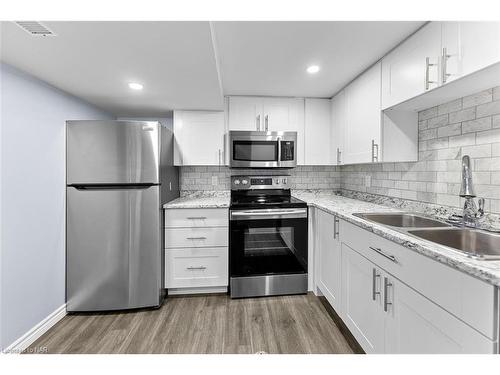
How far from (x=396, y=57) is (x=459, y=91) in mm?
484

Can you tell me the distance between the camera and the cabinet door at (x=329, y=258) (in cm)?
190

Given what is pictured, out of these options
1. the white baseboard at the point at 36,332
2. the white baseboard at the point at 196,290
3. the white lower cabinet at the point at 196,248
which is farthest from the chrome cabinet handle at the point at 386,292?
the white baseboard at the point at 36,332

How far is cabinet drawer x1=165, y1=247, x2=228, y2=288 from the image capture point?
2.32m

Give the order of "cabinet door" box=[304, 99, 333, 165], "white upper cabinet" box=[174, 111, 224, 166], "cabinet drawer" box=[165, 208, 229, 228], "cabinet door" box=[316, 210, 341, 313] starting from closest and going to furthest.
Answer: "cabinet door" box=[316, 210, 341, 313] → "cabinet drawer" box=[165, 208, 229, 228] → "white upper cabinet" box=[174, 111, 224, 166] → "cabinet door" box=[304, 99, 333, 165]

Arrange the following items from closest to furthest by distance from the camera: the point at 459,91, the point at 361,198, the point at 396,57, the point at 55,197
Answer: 1. the point at 459,91
2. the point at 396,57
3. the point at 55,197
4. the point at 361,198

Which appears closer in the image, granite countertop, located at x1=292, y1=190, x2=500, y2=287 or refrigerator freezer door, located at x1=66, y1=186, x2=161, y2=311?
granite countertop, located at x1=292, y1=190, x2=500, y2=287

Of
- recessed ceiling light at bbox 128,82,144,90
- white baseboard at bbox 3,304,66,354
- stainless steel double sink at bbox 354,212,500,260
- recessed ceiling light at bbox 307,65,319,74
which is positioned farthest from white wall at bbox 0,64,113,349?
stainless steel double sink at bbox 354,212,500,260

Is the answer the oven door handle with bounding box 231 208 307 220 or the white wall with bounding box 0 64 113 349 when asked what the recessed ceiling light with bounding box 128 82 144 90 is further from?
the oven door handle with bounding box 231 208 307 220

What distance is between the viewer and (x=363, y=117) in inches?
84.5

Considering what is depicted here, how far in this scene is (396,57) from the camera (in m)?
1.67

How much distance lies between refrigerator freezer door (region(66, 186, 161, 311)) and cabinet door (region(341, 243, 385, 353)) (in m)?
1.61

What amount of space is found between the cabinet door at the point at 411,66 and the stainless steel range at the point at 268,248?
3.95 feet
